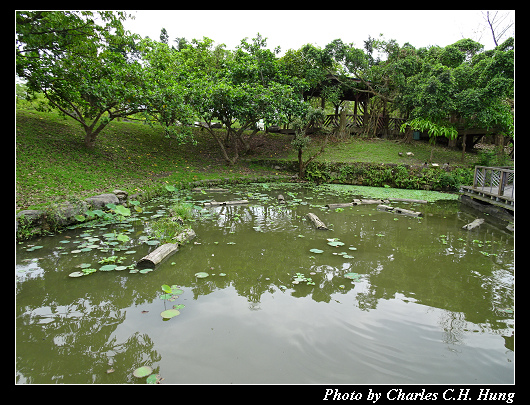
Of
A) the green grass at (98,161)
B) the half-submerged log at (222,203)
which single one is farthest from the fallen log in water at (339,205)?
the green grass at (98,161)

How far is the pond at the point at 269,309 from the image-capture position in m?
2.55

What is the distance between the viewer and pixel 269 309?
3.45 meters

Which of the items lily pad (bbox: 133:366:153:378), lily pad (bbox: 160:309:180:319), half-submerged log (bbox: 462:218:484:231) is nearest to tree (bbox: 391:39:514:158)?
half-submerged log (bbox: 462:218:484:231)

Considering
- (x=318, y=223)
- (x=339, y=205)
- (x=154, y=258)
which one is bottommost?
(x=154, y=258)

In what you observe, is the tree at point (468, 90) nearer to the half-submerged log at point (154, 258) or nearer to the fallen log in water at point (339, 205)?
the fallen log in water at point (339, 205)

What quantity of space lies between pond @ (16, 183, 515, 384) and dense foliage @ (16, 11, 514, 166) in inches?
230

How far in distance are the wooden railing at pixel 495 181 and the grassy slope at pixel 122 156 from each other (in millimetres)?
5979

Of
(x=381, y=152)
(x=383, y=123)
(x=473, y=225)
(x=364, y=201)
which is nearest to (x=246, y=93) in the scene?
(x=364, y=201)

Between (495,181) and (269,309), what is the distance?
9.46 m

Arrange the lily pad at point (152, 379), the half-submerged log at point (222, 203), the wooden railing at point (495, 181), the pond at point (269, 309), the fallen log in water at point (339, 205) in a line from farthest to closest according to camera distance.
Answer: the fallen log in water at point (339, 205)
the half-submerged log at point (222, 203)
the wooden railing at point (495, 181)
the pond at point (269, 309)
the lily pad at point (152, 379)

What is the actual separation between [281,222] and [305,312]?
3.92m

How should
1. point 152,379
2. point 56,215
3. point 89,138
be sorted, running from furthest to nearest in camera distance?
1. point 89,138
2. point 56,215
3. point 152,379

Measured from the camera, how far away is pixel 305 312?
3400 mm

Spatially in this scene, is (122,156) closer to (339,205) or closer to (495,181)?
(339,205)
